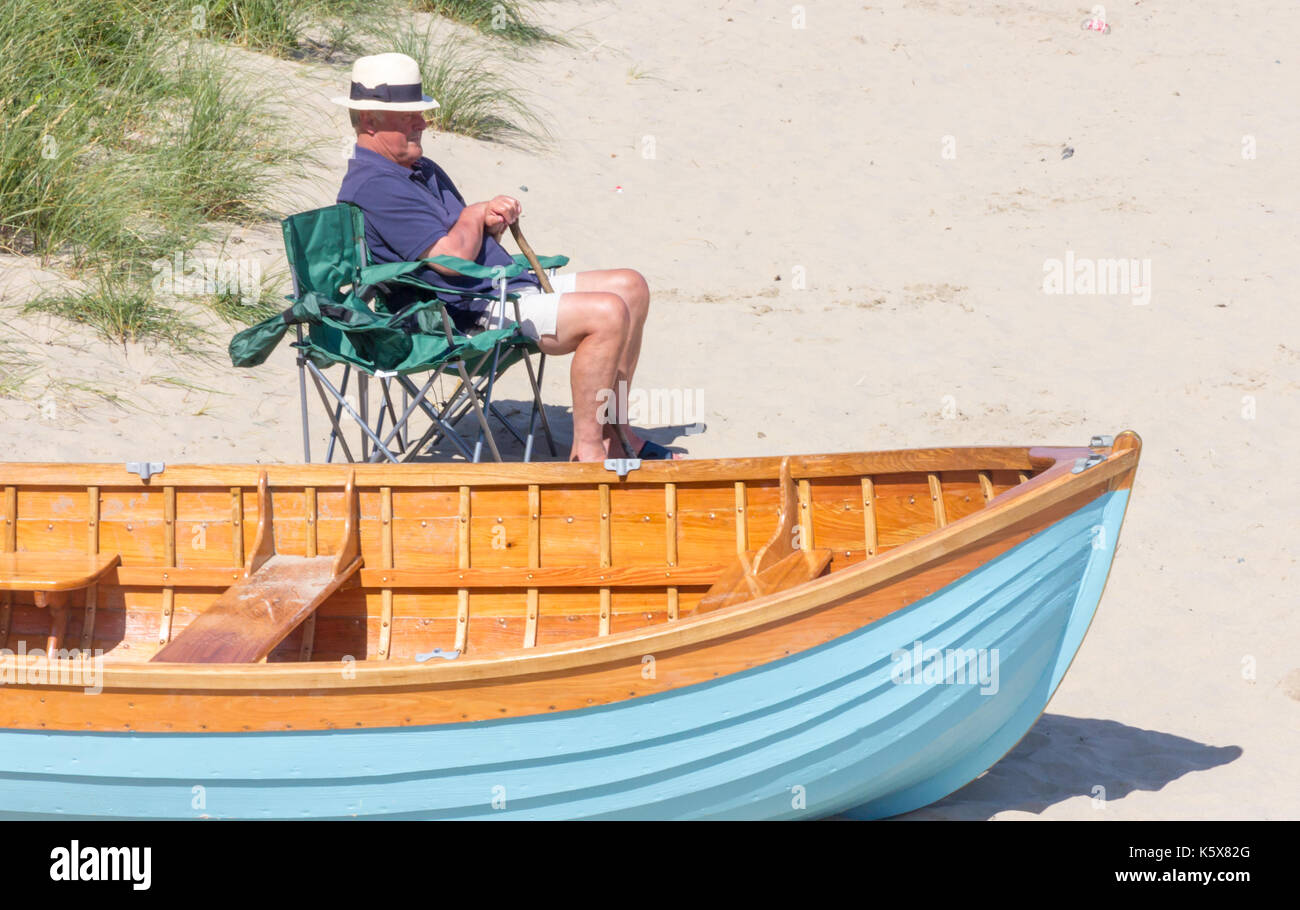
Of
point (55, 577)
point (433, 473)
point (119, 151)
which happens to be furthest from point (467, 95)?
point (55, 577)

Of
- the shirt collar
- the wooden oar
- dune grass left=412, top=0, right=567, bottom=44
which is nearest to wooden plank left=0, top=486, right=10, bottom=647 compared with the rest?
the shirt collar

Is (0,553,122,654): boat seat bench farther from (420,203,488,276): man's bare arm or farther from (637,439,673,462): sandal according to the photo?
(637,439,673,462): sandal

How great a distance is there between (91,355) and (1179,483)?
4.95 meters

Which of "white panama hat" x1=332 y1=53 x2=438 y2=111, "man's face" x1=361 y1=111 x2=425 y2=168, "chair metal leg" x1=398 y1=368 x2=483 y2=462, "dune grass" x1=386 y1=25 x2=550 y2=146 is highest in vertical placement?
"dune grass" x1=386 y1=25 x2=550 y2=146

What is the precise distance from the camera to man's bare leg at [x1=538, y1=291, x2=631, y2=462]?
200 inches

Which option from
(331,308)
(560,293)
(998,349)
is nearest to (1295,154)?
(998,349)

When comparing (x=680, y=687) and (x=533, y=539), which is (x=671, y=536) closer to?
(x=533, y=539)

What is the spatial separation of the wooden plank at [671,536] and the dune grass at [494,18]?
7.50 meters

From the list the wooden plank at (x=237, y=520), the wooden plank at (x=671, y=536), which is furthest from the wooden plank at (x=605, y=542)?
the wooden plank at (x=237, y=520)

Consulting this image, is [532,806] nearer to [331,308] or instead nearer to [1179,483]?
[331,308]

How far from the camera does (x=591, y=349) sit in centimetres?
508

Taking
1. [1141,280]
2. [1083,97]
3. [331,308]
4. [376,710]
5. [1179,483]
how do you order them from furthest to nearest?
[1083,97]
[1141,280]
[1179,483]
[331,308]
[376,710]

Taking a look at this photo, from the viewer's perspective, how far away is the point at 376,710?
3227mm

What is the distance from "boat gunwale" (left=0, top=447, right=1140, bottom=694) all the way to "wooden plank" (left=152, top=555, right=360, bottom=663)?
0.30 m
